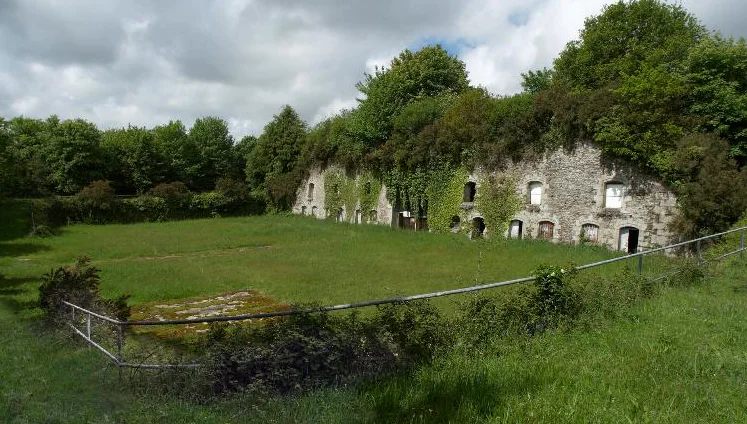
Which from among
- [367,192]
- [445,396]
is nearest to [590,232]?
[367,192]

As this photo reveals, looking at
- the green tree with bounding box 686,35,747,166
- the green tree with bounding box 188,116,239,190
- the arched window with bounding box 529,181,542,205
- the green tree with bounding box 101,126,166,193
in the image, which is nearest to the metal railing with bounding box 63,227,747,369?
the green tree with bounding box 686,35,747,166

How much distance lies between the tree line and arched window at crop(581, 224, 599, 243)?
312cm

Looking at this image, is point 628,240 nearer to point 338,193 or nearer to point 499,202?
point 499,202

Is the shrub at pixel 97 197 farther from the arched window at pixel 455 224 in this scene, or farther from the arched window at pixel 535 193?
the arched window at pixel 535 193

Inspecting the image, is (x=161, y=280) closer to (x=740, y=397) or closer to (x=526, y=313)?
(x=526, y=313)

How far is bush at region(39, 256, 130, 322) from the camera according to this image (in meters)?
8.91

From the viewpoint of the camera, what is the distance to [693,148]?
1609cm

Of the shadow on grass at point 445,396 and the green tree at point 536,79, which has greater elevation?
the green tree at point 536,79

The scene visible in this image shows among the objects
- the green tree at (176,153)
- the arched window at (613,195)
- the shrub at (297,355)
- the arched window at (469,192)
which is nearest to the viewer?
the shrub at (297,355)

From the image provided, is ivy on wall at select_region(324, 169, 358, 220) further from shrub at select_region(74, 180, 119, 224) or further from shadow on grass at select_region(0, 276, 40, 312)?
shadow on grass at select_region(0, 276, 40, 312)

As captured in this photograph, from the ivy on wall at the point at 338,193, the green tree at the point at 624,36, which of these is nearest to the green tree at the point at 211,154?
the ivy on wall at the point at 338,193

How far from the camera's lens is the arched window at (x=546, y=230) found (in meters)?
21.5

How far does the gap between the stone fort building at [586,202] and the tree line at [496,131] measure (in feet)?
2.04

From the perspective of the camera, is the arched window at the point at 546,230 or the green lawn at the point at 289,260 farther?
the arched window at the point at 546,230
